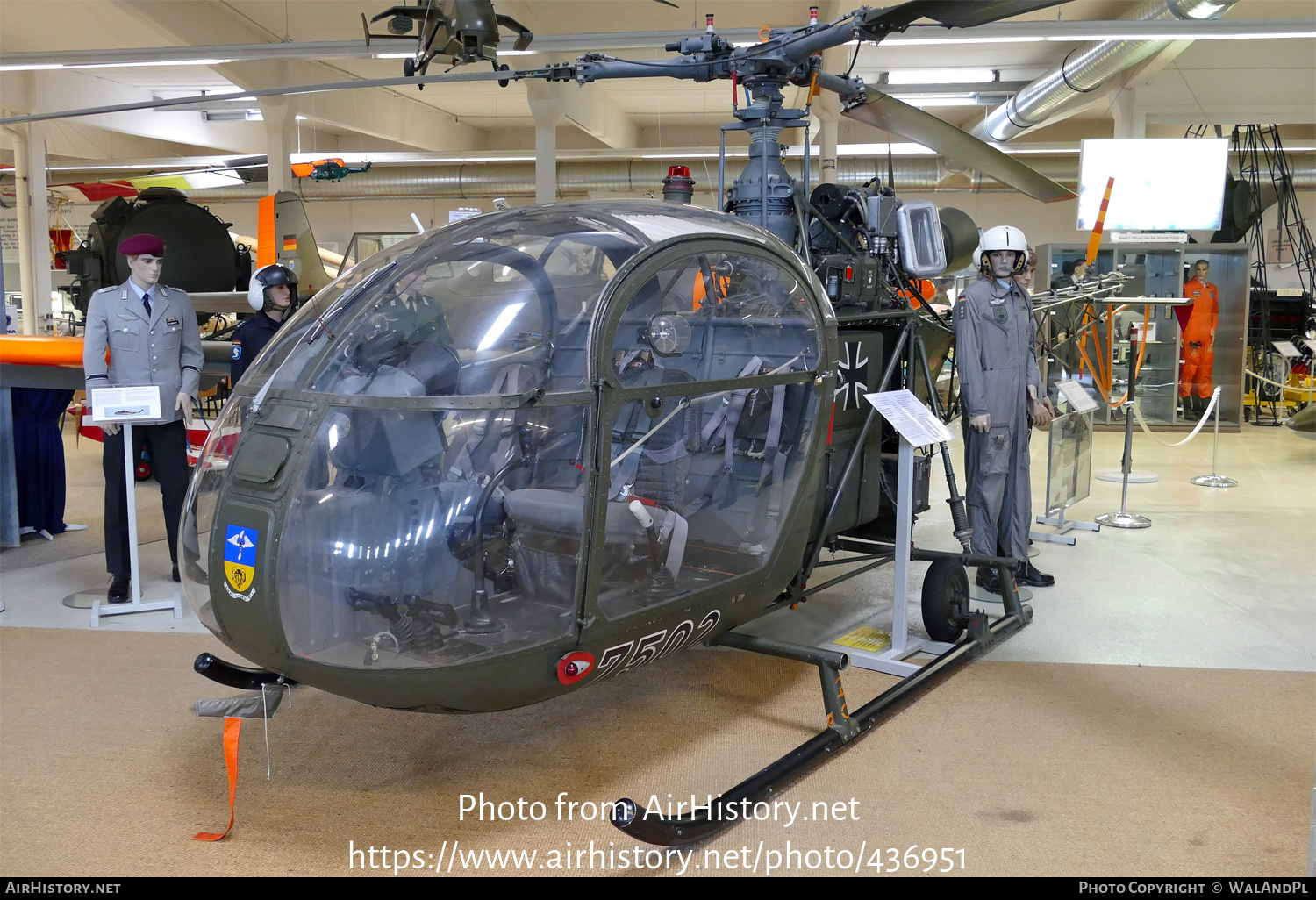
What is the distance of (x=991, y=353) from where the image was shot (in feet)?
16.1

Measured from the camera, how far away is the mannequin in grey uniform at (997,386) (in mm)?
4902

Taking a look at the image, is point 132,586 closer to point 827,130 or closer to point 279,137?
point 279,137

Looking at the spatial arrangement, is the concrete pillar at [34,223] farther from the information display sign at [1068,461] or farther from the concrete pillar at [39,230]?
the information display sign at [1068,461]

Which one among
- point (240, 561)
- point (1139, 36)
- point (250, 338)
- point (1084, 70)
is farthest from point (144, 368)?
point (1084, 70)

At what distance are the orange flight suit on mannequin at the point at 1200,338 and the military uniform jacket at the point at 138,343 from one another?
36.1ft

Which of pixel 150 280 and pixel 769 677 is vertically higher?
pixel 150 280

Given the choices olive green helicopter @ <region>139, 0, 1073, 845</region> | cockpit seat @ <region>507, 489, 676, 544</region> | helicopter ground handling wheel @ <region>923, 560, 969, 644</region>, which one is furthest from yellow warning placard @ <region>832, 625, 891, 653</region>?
cockpit seat @ <region>507, 489, 676, 544</region>

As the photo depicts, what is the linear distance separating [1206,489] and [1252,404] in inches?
264

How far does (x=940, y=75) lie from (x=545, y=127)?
5541mm

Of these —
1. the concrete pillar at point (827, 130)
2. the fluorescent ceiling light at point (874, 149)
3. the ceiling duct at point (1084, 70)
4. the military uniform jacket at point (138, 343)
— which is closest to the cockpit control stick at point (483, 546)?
the military uniform jacket at point (138, 343)

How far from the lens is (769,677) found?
396 centimetres
